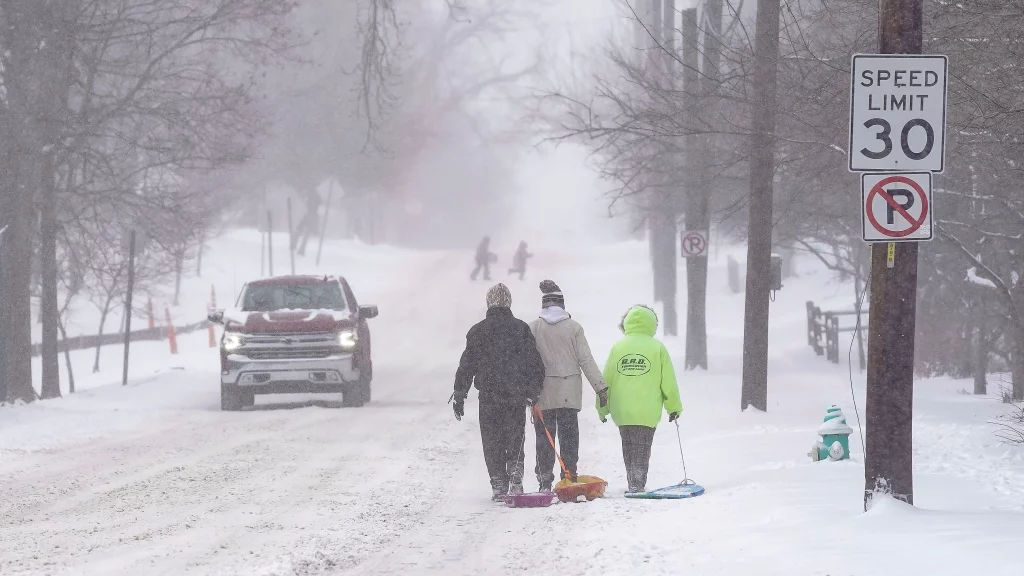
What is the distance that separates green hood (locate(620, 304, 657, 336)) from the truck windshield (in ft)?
30.8

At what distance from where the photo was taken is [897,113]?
8.42 m

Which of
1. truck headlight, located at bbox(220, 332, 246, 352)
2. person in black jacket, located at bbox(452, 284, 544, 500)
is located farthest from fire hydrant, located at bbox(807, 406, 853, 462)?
truck headlight, located at bbox(220, 332, 246, 352)

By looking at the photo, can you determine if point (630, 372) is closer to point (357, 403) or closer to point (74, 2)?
point (357, 403)

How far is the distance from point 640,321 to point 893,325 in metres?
3.02

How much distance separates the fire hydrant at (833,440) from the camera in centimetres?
1257

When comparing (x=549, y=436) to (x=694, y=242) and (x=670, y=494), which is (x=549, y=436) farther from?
(x=694, y=242)

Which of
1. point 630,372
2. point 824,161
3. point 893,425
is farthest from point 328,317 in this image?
point 893,425

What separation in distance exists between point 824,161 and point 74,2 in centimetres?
1127

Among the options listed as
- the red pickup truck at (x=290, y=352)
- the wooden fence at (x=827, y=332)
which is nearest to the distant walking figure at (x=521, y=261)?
the wooden fence at (x=827, y=332)

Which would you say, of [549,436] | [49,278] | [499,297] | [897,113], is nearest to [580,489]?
[549,436]

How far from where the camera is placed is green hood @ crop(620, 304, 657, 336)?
36.9 ft

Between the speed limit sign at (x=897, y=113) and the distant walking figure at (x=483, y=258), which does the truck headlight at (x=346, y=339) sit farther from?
the distant walking figure at (x=483, y=258)

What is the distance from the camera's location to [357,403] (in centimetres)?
1972

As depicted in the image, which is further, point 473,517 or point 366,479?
point 366,479
